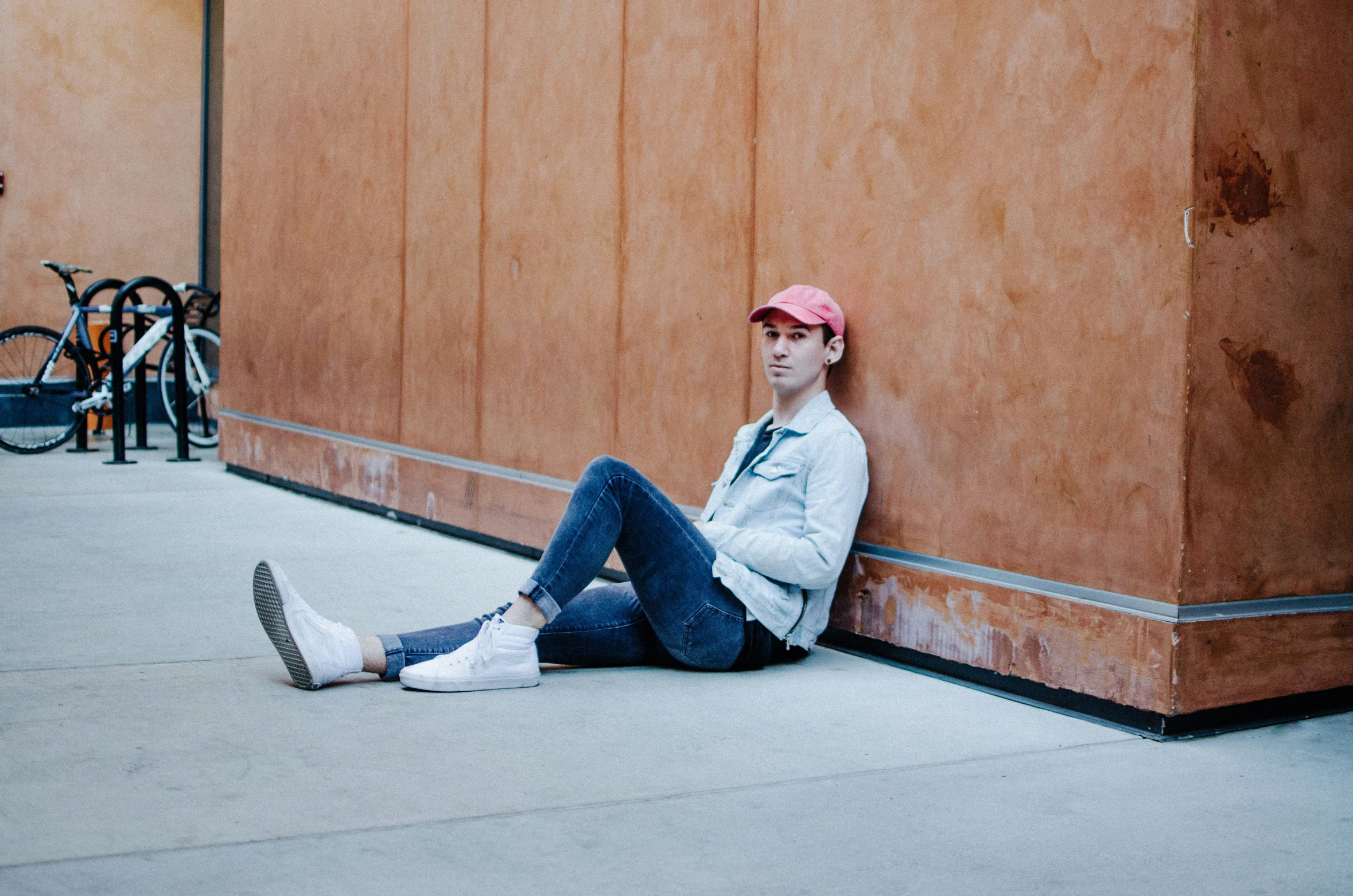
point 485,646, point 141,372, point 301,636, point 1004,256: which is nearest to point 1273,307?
point 1004,256

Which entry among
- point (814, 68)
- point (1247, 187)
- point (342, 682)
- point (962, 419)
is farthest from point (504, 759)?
point (814, 68)

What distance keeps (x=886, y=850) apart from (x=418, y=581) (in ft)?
9.50

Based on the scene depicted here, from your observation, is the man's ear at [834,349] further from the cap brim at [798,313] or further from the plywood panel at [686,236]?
the plywood panel at [686,236]

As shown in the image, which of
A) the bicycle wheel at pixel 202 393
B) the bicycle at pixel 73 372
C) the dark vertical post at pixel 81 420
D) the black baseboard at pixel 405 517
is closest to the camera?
the black baseboard at pixel 405 517

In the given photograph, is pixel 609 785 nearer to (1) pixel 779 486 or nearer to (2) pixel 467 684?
(2) pixel 467 684

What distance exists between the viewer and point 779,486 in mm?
3434

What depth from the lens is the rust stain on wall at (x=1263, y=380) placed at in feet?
9.40

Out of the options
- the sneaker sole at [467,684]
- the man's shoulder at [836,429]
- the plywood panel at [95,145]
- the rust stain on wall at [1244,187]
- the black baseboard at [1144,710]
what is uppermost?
the plywood panel at [95,145]

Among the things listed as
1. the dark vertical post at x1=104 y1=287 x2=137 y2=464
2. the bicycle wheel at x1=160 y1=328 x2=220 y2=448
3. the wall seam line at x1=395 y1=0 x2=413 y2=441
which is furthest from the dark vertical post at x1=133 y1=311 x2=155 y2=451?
the wall seam line at x1=395 y1=0 x2=413 y2=441

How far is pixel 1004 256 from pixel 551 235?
2.46 m

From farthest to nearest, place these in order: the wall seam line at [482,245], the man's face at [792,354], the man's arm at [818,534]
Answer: the wall seam line at [482,245]
the man's face at [792,354]
the man's arm at [818,534]

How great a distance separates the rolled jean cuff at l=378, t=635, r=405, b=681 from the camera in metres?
3.21

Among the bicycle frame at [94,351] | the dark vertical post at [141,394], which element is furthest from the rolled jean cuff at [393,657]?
the dark vertical post at [141,394]

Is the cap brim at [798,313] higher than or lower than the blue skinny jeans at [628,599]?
higher
